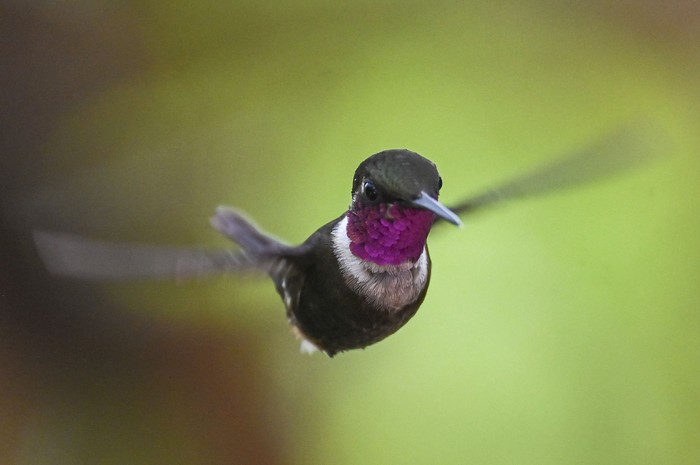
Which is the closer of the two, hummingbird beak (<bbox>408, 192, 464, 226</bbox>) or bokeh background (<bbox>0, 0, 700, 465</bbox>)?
hummingbird beak (<bbox>408, 192, 464, 226</bbox>)

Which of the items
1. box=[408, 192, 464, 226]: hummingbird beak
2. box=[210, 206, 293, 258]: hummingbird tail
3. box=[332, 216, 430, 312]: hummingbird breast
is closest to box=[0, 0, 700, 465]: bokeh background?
box=[210, 206, 293, 258]: hummingbird tail

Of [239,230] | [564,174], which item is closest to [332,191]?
[239,230]

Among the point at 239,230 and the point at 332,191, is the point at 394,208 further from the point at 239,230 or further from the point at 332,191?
the point at 332,191

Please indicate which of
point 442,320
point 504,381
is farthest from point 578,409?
point 442,320

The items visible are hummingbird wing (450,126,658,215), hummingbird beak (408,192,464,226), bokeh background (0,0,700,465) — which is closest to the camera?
hummingbird beak (408,192,464,226)

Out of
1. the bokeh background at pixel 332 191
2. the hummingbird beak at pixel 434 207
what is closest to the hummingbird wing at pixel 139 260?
the hummingbird beak at pixel 434 207

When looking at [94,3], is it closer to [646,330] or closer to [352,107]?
[352,107]

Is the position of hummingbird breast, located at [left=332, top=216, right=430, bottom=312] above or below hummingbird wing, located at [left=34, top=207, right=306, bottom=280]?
below

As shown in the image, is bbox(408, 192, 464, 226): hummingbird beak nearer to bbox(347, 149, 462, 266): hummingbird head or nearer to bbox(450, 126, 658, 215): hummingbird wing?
bbox(347, 149, 462, 266): hummingbird head
